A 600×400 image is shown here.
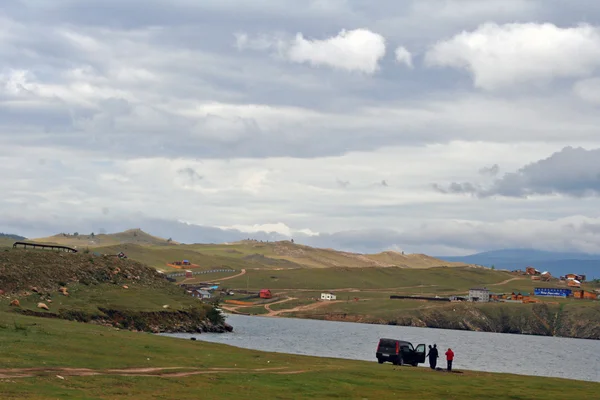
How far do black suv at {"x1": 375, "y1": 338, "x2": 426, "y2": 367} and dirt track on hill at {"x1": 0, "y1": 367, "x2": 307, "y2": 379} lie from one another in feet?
63.1

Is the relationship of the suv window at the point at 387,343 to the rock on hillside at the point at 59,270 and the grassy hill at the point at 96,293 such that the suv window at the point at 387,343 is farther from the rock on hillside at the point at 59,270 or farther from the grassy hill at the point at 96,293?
the rock on hillside at the point at 59,270

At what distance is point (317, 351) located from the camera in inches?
4577

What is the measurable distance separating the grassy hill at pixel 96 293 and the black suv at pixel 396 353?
44131mm

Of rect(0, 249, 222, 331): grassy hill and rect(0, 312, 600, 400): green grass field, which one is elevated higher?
rect(0, 249, 222, 331): grassy hill

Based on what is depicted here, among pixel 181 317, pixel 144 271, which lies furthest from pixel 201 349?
pixel 144 271

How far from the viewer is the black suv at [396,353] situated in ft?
267

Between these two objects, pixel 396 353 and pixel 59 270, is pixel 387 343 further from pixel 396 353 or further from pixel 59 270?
pixel 59 270

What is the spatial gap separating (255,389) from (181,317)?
89697mm

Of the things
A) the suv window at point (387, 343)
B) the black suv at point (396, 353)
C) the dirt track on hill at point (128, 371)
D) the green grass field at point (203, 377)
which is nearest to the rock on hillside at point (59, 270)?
the green grass field at point (203, 377)

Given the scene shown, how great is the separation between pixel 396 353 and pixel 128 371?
114 feet

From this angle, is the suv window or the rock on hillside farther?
the rock on hillside

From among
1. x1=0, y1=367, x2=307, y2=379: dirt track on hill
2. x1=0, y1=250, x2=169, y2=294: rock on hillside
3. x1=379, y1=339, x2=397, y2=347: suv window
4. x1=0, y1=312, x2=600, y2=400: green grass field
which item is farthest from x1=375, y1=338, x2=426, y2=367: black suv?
x1=0, y1=250, x2=169, y2=294: rock on hillside

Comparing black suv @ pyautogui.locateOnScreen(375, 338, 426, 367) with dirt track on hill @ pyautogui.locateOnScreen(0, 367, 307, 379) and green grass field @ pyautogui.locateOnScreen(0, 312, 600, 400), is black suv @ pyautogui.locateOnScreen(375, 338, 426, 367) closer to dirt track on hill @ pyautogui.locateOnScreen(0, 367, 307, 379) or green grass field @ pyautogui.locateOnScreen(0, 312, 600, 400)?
green grass field @ pyautogui.locateOnScreen(0, 312, 600, 400)

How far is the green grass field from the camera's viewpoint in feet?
147
